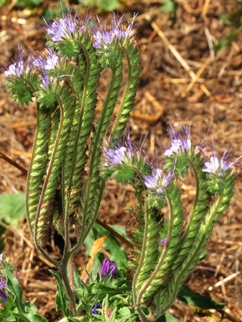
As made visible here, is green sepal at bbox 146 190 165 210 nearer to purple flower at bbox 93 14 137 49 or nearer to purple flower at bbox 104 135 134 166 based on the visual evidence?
purple flower at bbox 104 135 134 166

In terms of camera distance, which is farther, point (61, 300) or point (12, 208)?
point (12, 208)

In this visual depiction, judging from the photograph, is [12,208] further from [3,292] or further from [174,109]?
[174,109]

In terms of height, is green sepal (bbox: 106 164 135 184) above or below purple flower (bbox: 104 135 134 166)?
below

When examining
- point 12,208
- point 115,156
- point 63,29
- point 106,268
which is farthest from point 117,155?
point 12,208

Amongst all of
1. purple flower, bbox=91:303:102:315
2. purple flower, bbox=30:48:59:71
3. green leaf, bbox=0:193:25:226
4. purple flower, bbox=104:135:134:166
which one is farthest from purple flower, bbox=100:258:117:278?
green leaf, bbox=0:193:25:226

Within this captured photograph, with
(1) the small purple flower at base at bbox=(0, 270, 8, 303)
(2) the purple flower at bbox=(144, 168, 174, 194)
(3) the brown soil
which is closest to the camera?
(2) the purple flower at bbox=(144, 168, 174, 194)

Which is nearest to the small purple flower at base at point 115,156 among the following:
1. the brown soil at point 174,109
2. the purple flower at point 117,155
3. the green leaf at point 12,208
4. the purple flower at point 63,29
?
the purple flower at point 117,155

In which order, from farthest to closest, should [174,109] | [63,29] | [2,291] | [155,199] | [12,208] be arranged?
[174,109]
[12,208]
[2,291]
[63,29]
[155,199]
